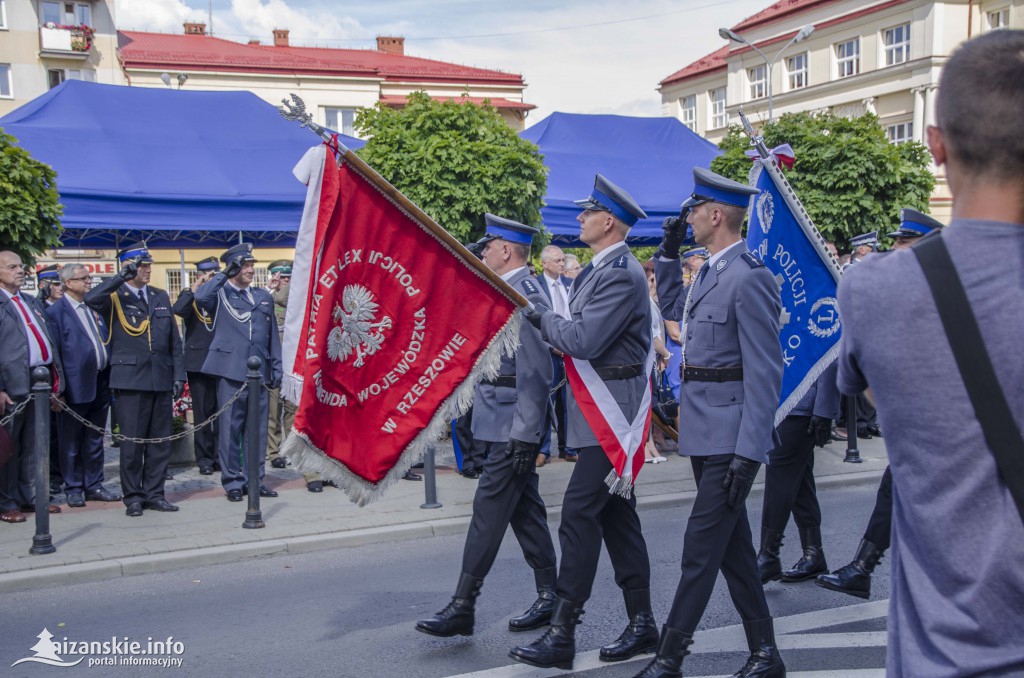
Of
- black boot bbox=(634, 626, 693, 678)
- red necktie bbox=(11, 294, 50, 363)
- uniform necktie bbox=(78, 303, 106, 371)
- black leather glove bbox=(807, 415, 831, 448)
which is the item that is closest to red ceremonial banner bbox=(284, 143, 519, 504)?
black boot bbox=(634, 626, 693, 678)

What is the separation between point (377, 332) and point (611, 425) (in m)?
1.20

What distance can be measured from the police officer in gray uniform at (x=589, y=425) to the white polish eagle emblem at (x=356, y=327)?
0.76 m

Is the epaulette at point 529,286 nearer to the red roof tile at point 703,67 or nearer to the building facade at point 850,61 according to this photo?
the building facade at point 850,61

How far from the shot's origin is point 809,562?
6223mm

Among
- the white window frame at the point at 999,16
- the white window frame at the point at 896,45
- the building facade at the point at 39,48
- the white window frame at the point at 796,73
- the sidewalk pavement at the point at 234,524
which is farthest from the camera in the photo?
the white window frame at the point at 796,73

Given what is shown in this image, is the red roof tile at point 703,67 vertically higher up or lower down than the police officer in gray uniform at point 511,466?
higher up

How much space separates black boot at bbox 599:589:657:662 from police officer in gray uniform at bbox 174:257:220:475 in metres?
5.62

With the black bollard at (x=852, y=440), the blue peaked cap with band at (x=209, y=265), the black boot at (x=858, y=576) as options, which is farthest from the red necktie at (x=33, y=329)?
the black bollard at (x=852, y=440)

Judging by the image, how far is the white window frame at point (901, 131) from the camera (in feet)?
142

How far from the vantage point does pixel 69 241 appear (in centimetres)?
1390

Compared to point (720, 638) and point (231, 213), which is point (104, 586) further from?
point (231, 213)

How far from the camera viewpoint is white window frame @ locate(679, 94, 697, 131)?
56938 millimetres

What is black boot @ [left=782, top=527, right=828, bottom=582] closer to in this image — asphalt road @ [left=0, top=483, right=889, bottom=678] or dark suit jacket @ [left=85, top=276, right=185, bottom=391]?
asphalt road @ [left=0, top=483, right=889, bottom=678]

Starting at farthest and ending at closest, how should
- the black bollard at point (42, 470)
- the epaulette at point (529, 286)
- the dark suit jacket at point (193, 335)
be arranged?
the dark suit jacket at point (193, 335) < the black bollard at point (42, 470) < the epaulette at point (529, 286)
